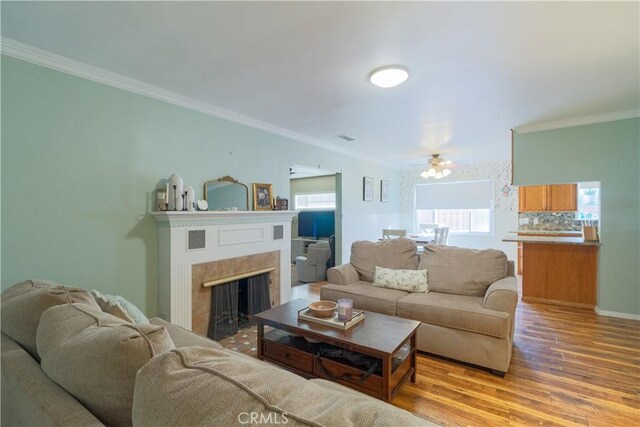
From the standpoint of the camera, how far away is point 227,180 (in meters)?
3.48

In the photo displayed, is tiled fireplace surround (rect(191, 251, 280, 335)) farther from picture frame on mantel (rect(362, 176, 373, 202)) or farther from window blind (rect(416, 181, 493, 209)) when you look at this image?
window blind (rect(416, 181, 493, 209))

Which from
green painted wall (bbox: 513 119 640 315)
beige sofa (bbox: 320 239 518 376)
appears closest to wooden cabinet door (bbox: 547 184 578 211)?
green painted wall (bbox: 513 119 640 315)

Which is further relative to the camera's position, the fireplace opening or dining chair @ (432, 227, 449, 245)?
dining chair @ (432, 227, 449, 245)

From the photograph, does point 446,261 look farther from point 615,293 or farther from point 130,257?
point 130,257

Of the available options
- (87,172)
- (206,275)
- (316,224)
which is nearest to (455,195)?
(316,224)

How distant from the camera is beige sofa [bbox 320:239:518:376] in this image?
243cm

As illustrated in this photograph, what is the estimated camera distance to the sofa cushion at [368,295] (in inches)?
114

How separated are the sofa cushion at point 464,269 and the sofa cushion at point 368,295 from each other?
1.38 ft

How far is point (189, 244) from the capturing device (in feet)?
9.53

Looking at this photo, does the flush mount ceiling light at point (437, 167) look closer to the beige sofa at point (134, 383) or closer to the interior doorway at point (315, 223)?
the interior doorway at point (315, 223)

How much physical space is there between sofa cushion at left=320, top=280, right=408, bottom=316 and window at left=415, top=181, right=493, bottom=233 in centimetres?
511

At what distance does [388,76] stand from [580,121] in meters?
3.10

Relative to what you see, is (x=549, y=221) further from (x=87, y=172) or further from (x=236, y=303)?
(x=87, y=172)

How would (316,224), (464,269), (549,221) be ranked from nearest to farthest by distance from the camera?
(464,269) < (549,221) < (316,224)
